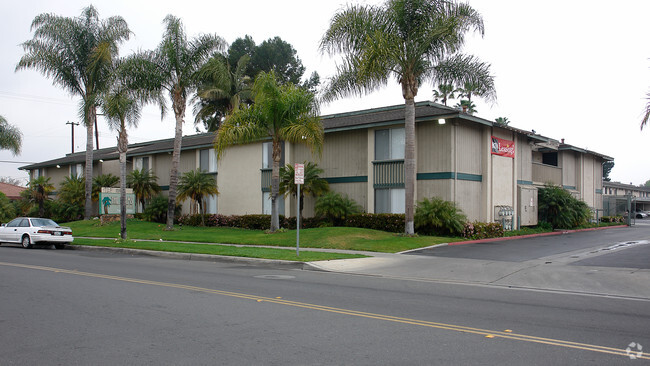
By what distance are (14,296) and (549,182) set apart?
29.9 meters

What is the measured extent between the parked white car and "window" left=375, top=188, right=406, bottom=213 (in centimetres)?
1475

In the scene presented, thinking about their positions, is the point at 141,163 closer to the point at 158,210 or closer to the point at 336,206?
the point at 158,210

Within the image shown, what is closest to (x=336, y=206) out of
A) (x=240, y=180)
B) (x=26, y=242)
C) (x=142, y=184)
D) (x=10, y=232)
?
(x=240, y=180)

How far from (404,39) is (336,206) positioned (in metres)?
9.18

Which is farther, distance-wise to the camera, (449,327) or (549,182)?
(549,182)

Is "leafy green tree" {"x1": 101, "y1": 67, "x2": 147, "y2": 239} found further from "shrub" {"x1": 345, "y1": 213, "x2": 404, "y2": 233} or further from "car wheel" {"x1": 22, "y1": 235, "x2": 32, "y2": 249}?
"shrub" {"x1": 345, "y1": 213, "x2": 404, "y2": 233}

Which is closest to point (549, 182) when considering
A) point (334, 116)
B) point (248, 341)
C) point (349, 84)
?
point (334, 116)

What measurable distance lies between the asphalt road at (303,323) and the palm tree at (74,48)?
2607cm

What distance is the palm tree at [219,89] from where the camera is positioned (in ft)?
91.0

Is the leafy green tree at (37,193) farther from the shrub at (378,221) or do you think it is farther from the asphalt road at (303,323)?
the asphalt road at (303,323)

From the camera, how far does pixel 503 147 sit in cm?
2706

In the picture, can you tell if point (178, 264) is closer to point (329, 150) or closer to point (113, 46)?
point (329, 150)

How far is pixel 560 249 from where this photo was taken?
18.8 m

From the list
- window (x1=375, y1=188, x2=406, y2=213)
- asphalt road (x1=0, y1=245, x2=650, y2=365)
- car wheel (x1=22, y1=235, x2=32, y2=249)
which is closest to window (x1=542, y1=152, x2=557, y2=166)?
window (x1=375, y1=188, x2=406, y2=213)
